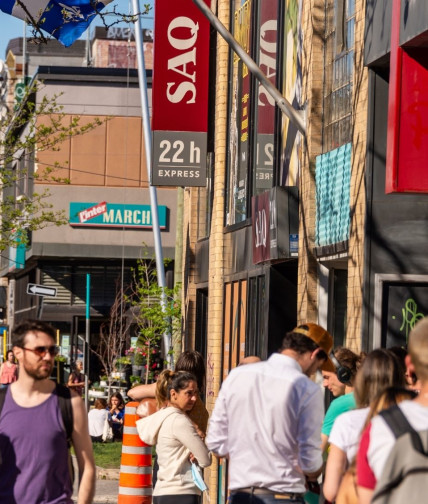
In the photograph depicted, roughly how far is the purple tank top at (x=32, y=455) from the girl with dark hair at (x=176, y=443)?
285cm

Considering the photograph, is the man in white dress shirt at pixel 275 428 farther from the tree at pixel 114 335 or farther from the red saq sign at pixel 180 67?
the tree at pixel 114 335

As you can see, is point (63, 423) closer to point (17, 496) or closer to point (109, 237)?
point (17, 496)

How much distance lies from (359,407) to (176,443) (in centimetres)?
369

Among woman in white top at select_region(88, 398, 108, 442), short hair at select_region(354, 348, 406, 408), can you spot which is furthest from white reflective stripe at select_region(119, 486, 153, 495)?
woman in white top at select_region(88, 398, 108, 442)

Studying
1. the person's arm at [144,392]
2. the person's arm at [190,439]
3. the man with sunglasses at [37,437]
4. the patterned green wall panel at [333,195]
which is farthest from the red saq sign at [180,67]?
the man with sunglasses at [37,437]

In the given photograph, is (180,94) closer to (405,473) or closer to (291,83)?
(291,83)

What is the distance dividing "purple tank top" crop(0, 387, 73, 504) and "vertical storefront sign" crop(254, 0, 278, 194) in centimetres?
1044

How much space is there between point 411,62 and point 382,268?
1.99m

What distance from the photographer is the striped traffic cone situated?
13594 millimetres

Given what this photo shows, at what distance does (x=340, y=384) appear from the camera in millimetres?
8477

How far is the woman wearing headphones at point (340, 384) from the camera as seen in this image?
26.8 feet

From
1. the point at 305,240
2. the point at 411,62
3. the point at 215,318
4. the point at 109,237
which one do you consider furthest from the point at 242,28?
the point at 109,237

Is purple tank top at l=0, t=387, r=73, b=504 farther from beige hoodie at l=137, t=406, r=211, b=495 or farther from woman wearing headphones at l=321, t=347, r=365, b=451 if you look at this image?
beige hoodie at l=137, t=406, r=211, b=495

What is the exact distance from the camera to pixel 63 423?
6.73 meters
